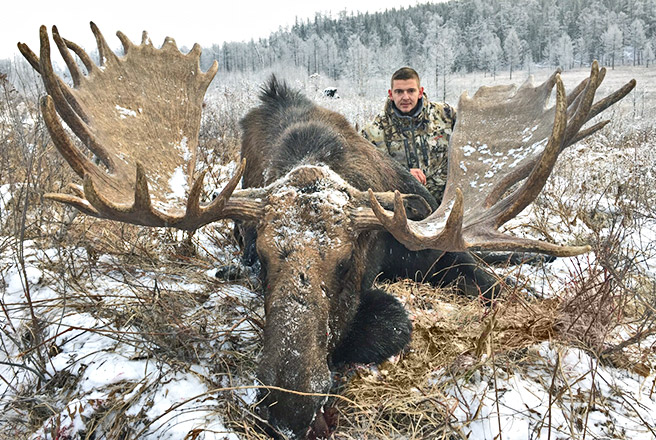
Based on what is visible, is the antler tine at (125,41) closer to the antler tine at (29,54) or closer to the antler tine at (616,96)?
the antler tine at (29,54)

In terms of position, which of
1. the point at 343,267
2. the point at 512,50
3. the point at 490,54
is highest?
the point at 512,50

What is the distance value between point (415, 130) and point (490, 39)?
9109 centimetres

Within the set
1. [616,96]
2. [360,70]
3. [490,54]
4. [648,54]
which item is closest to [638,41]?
[648,54]

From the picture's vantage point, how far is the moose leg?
2264mm

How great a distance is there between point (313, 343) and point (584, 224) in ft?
14.8

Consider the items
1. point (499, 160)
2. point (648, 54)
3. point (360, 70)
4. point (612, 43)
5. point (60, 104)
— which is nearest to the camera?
point (60, 104)

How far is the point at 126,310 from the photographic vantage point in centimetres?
257

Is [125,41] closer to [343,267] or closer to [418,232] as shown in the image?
[343,267]

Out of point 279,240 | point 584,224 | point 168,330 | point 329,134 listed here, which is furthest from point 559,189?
point 168,330

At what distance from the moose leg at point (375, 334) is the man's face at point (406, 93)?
11.5 ft

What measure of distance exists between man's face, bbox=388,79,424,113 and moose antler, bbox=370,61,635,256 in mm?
1357

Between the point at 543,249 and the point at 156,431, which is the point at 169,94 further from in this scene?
the point at 543,249

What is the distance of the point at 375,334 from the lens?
7.64 feet

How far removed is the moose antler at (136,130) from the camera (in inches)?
83.1
